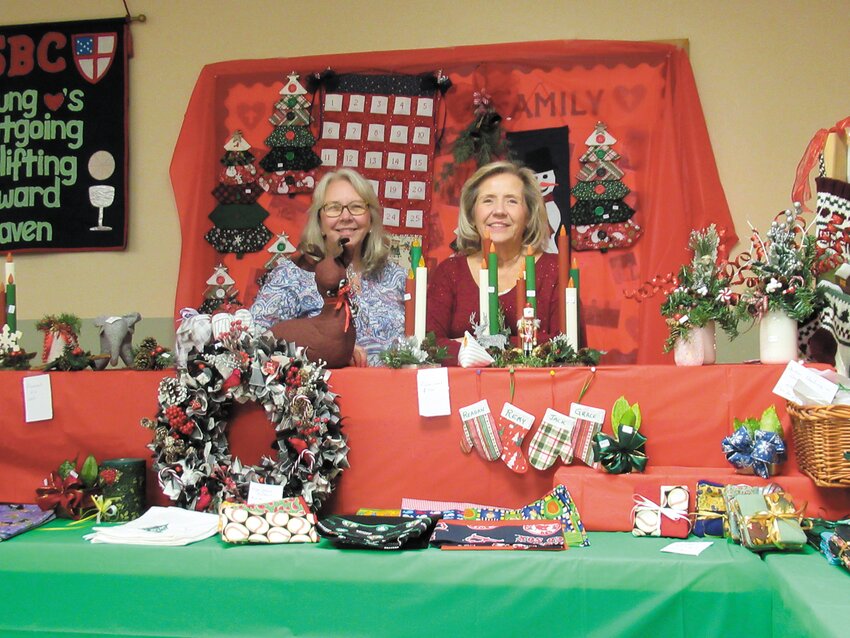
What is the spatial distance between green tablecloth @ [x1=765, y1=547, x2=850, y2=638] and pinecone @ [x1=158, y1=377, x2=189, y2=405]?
1609 mm

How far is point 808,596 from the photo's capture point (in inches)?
66.9

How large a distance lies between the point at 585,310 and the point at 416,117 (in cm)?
127

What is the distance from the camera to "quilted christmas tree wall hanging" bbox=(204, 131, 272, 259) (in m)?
4.41

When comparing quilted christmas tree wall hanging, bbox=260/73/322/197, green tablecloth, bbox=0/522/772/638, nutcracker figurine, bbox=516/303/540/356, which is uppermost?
quilted christmas tree wall hanging, bbox=260/73/322/197

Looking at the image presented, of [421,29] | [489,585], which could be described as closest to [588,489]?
[489,585]

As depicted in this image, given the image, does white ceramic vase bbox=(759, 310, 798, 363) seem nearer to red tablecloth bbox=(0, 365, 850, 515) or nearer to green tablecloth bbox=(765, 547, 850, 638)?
red tablecloth bbox=(0, 365, 850, 515)

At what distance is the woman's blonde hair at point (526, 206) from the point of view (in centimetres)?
343

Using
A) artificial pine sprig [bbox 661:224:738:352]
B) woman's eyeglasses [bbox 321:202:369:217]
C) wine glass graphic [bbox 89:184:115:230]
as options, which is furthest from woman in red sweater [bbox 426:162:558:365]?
wine glass graphic [bbox 89:184:115:230]

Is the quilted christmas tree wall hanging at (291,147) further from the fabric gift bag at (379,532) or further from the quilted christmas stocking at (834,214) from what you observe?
the quilted christmas stocking at (834,214)

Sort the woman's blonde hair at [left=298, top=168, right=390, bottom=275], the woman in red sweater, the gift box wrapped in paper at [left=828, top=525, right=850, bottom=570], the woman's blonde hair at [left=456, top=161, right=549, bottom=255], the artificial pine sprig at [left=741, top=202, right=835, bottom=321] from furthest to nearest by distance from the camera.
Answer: the woman's blonde hair at [left=298, top=168, right=390, bottom=275]
the woman's blonde hair at [left=456, top=161, right=549, bottom=255]
the woman in red sweater
the artificial pine sprig at [left=741, top=202, right=835, bottom=321]
the gift box wrapped in paper at [left=828, top=525, right=850, bottom=570]

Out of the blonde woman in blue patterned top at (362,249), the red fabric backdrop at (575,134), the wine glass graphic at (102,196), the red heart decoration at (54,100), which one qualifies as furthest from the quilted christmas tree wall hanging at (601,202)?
the red heart decoration at (54,100)

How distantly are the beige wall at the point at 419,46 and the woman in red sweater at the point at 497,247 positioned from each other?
47.8 inches

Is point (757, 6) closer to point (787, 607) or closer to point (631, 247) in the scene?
point (631, 247)

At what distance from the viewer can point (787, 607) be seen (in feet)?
5.96
